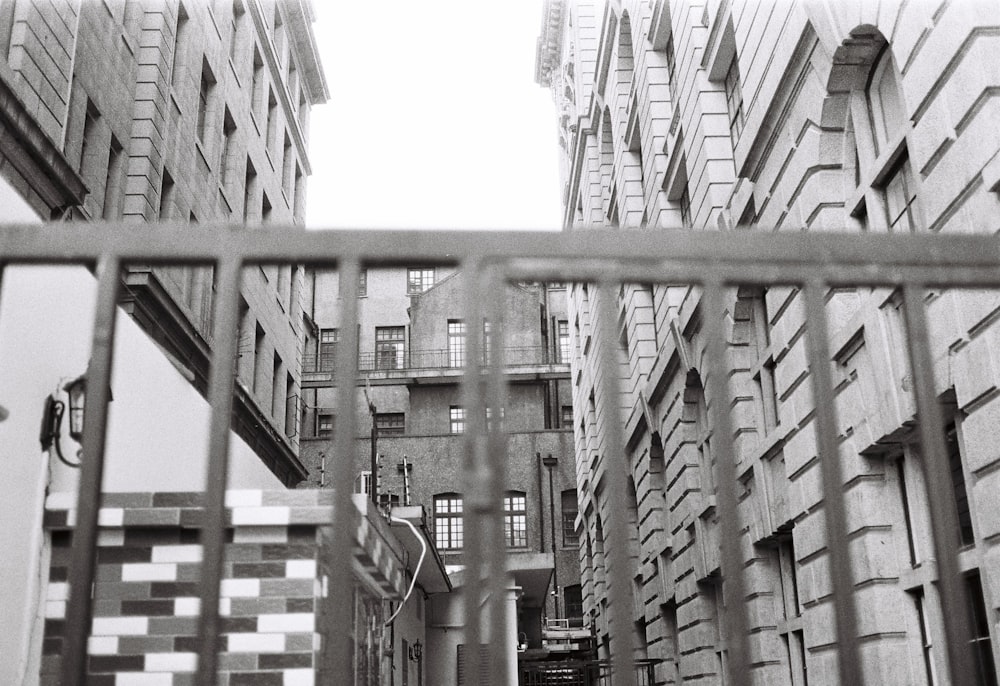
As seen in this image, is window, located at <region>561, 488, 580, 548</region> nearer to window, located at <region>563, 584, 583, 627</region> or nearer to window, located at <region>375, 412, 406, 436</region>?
window, located at <region>563, 584, 583, 627</region>

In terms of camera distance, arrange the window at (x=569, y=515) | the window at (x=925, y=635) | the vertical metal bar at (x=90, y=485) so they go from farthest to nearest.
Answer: the window at (x=569, y=515), the window at (x=925, y=635), the vertical metal bar at (x=90, y=485)

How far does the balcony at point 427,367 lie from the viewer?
45.3 meters

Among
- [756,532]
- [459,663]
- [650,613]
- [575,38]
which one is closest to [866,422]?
[756,532]

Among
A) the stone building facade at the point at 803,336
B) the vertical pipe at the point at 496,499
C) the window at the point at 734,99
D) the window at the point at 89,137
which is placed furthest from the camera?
the window at the point at 89,137

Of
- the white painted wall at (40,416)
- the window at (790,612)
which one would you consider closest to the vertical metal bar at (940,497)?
the white painted wall at (40,416)

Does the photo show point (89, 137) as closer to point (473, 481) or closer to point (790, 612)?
point (790, 612)

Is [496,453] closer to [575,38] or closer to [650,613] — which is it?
[650,613]

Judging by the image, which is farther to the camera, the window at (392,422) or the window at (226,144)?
the window at (392,422)

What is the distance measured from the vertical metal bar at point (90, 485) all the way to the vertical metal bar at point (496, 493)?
0.73 m

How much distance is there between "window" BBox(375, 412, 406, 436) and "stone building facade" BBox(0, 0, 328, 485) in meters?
12.4

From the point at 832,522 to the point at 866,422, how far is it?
8.65m

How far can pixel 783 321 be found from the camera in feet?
40.9

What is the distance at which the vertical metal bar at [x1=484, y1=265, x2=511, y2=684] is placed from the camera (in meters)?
1.95

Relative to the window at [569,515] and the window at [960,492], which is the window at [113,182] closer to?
the window at [960,492]
